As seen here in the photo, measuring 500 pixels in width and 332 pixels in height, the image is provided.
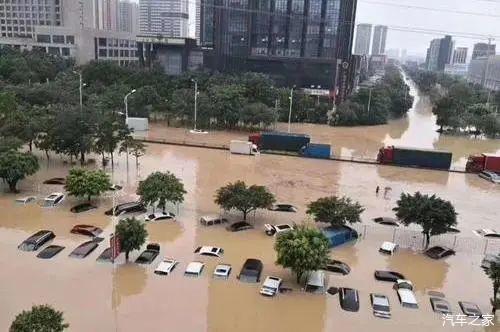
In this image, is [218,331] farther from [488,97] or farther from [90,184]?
[488,97]

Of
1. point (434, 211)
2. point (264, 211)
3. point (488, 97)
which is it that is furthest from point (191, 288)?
point (488, 97)

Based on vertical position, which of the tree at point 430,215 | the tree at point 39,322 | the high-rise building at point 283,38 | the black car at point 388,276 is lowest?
the black car at point 388,276

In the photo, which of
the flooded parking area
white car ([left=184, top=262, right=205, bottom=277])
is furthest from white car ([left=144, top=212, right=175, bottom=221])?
white car ([left=184, top=262, right=205, bottom=277])

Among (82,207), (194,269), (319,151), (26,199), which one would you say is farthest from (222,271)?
(319,151)

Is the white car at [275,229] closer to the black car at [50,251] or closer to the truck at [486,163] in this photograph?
the black car at [50,251]

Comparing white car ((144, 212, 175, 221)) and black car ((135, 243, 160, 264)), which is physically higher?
white car ((144, 212, 175, 221))

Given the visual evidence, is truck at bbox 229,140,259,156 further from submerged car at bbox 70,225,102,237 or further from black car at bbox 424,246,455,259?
black car at bbox 424,246,455,259

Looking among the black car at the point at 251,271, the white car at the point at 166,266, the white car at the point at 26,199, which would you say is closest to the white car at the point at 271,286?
the black car at the point at 251,271
